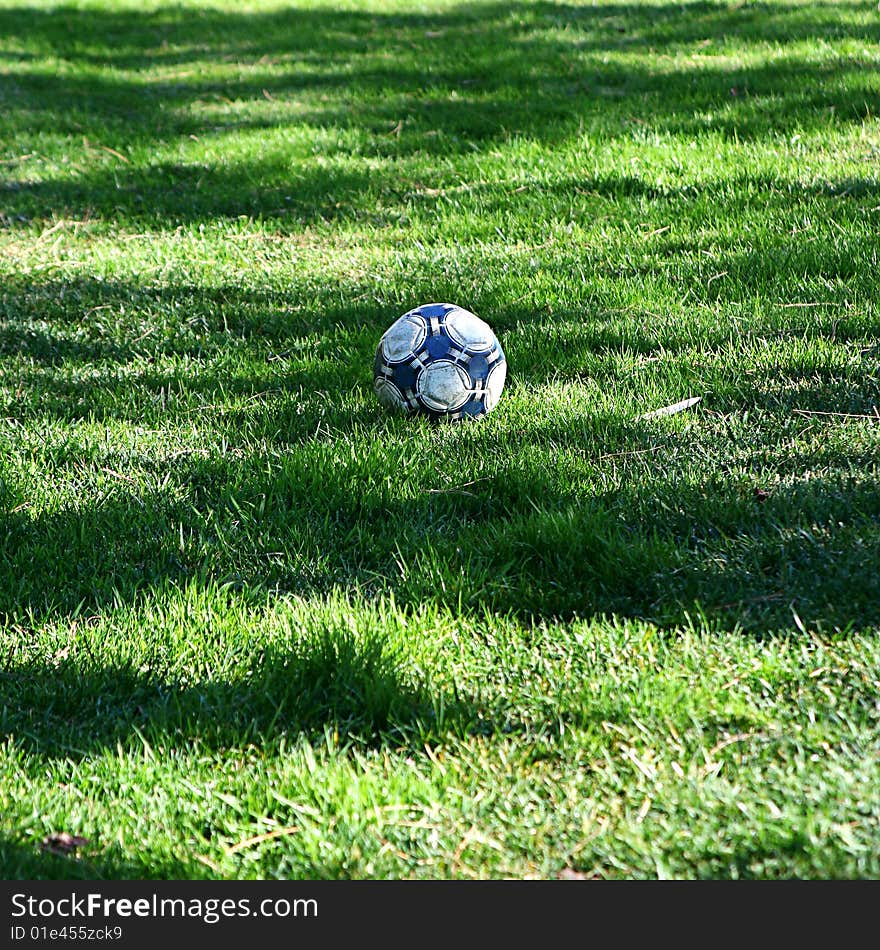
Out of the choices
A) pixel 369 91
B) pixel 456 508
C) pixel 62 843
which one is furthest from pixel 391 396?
pixel 369 91

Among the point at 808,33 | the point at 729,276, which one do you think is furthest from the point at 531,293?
the point at 808,33

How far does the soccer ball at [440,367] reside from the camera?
4.09 metres

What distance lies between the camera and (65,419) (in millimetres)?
4387

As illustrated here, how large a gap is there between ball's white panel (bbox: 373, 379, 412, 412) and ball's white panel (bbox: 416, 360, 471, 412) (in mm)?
89

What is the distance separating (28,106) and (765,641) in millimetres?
8737

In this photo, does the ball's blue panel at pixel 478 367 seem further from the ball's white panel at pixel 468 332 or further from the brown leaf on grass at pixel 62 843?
the brown leaf on grass at pixel 62 843

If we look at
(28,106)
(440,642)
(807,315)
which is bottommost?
(440,642)

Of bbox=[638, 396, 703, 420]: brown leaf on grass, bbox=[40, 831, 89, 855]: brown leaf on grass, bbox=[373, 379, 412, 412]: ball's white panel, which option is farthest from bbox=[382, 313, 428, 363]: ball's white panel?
bbox=[40, 831, 89, 855]: brown leaf on grass

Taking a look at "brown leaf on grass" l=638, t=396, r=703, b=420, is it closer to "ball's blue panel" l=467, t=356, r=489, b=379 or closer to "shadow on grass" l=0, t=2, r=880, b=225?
"ball's blue panel" l=467, t=356, r=489, b=379

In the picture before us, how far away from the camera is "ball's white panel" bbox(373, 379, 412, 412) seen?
13.6 feet

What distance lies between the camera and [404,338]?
4.17m

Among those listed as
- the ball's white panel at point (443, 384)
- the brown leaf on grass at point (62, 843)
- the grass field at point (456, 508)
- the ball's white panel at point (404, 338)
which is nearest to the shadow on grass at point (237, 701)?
the grass field at point (456, 508)

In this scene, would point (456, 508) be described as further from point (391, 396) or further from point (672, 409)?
point (672, 409)

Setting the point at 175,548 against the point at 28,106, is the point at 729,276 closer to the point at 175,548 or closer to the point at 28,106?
the point at 175,548
